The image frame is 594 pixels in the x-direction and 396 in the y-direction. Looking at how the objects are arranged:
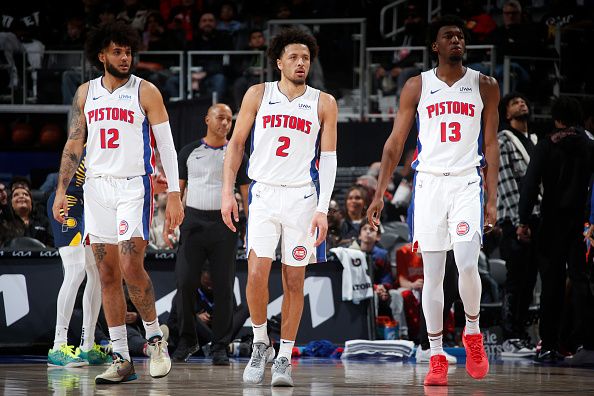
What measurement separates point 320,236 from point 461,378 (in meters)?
1.51

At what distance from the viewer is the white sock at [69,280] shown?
29.5 ft

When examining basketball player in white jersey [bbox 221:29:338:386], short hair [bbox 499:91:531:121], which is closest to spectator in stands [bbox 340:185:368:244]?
short hair [bbox 499:91:531:121]

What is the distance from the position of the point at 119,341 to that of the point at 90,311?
6.51 feet

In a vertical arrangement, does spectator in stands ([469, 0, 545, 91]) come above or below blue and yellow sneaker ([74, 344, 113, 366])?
above

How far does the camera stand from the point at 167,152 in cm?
718

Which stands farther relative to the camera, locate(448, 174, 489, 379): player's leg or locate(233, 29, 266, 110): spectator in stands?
locate(233, 29, 266, 110): spectator in stands

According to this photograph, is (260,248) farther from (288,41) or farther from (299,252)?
(288,41)

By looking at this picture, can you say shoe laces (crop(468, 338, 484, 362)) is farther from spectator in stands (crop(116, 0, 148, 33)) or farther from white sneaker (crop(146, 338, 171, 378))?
spectator in stands (crop(116, 0, 148, 33))

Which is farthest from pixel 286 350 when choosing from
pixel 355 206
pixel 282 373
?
pixel 355 206

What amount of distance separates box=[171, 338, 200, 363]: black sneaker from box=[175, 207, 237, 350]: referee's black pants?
3 cm

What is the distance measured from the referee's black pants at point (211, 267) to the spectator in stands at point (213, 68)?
19.5 feet

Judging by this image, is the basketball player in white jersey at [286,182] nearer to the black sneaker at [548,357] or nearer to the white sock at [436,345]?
the white sock at [436,345]

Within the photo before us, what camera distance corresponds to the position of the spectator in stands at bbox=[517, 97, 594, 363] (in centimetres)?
937

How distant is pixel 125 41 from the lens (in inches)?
283
